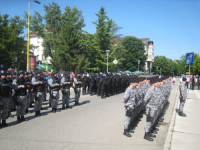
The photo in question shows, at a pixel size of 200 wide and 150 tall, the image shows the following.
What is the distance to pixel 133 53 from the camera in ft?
193

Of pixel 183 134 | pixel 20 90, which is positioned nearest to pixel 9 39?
pixel 20 90

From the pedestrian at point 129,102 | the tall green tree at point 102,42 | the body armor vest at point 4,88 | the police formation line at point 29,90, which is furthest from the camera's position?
the tall green tree at point 102,42

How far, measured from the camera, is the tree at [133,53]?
58281 millimetres

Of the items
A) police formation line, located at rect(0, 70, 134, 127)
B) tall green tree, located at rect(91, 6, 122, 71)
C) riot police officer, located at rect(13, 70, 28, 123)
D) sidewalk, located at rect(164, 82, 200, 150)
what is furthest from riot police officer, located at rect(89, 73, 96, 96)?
tall green tree, located at rect(91, 6, 122, 71)

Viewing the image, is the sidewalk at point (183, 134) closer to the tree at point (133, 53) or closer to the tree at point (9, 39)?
the tree at point (9, 39)

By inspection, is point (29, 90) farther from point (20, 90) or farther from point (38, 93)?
point (20, 90)

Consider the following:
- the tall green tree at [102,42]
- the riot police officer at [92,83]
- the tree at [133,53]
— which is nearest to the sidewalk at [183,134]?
the riot police officer at [92,83]

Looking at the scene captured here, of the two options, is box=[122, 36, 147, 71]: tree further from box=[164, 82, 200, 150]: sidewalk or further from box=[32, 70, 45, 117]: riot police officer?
box=[32, 70, 45, 117]: riot police officer

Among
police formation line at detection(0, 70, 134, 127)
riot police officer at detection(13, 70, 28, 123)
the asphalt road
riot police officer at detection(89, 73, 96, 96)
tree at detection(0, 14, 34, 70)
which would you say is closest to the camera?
the asphalt road

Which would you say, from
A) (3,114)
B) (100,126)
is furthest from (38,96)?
(100,126)

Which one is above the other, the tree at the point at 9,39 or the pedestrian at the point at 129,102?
the tree at the point at 9,39

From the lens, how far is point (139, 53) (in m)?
58.4

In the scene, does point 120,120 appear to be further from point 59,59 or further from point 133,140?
point 59,59

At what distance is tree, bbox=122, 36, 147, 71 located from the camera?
58.3 metres
